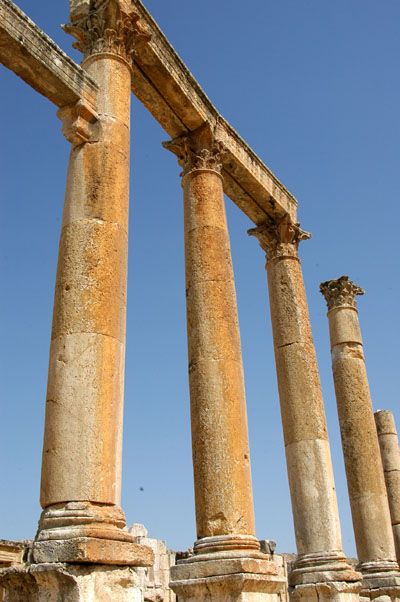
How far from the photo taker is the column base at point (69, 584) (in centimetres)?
893

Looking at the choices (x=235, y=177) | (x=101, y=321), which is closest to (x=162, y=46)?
(x=235, y=177)

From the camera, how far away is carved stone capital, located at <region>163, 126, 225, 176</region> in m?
18.9

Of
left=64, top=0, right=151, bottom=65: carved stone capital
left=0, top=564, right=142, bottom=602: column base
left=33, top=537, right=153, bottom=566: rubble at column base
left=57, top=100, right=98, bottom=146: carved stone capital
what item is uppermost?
left=64, top=0, right=151, bottom=65: carved stone capital

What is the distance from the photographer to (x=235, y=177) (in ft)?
71.5

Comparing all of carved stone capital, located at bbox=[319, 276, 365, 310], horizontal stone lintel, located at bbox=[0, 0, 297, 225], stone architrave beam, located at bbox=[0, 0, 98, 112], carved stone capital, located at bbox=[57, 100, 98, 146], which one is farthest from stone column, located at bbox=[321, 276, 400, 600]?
stone architrave beam, located at bbox=[0, 0, 98, 112]

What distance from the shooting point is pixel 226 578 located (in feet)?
42.4

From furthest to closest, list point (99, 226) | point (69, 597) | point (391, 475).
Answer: point (391, 475) < point (99, 226) < point (69, 597)

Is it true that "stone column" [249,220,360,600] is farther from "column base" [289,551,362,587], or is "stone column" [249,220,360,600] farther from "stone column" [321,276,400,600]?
"stone column" [321,276,400,600]

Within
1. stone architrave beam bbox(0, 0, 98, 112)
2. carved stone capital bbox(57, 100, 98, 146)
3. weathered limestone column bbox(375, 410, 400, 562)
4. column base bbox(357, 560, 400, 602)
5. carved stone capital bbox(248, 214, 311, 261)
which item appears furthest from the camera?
weathered limestone column bbox(375, 410, 400, 562)

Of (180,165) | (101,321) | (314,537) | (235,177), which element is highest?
(235,177)

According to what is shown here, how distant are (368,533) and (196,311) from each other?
1189cm

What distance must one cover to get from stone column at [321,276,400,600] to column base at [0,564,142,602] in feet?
49.3

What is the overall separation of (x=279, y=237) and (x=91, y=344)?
13.4 m

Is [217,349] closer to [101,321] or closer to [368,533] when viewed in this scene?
[101,321]
